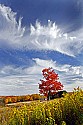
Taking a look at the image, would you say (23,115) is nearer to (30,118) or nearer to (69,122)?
(30,118)

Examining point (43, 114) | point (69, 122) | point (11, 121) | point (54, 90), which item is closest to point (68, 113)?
point (69, 122)

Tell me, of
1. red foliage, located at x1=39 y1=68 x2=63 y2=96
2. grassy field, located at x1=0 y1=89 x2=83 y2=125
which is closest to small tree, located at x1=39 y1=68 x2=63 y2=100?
red foliage, located at x1=39 y1=68 x2=63 y2=96

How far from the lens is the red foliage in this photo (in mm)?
40469

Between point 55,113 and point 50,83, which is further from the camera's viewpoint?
point 50,83

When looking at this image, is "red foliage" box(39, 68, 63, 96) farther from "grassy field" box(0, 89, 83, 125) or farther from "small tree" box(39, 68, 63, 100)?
"grassy field" box(0, 89, 83, 125)

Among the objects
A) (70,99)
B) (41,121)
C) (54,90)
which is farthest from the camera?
(54,90)

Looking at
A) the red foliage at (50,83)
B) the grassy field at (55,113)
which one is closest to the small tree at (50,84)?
the red foliage at (50,83)

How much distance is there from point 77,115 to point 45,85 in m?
31.9

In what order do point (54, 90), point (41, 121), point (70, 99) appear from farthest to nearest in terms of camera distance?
point (54, 90) < point (70, 99) < point (41, 121)

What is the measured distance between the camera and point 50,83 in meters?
40.6

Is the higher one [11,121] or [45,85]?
[45,85]

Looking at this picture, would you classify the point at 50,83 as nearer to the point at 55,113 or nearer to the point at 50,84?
the point at 50,84

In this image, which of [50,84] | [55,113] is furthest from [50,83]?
[55,113]

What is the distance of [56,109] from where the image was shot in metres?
9.05
